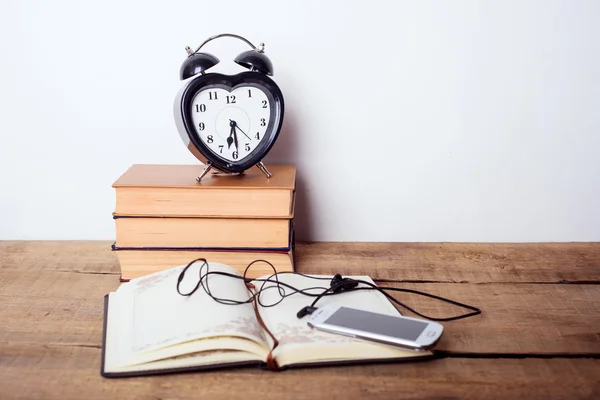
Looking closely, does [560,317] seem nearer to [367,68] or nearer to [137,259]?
[367,68]

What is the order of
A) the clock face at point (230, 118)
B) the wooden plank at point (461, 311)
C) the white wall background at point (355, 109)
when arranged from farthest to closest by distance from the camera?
1. the white wall background at point (355, 109)
2. the clock face at point (230, 118)
3. the wooden plank at point (461, 311)

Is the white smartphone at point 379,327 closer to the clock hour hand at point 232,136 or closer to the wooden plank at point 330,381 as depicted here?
the wooden plank at point 330,381

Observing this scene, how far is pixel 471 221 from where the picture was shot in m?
1.47

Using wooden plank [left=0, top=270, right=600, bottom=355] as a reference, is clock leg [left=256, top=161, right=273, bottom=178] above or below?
above

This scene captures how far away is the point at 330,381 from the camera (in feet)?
2.97

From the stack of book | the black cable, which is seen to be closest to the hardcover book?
the stack of book

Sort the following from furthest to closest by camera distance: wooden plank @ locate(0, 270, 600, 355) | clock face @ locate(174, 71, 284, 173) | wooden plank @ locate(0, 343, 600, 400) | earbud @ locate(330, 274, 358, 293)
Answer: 1. clock face @ locate(174, 71, 284, 173)
2. earbud @ locate(330, 274, 358, 293)
3. wooden plank @ locate(0, 270, 600, 355)
4. wooden plank @ locate(0, 343, 600, 400)

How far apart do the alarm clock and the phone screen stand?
0.39 meters

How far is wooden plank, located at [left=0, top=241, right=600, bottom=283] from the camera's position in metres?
1.29

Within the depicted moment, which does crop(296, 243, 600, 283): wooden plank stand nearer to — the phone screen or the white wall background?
the white wall background

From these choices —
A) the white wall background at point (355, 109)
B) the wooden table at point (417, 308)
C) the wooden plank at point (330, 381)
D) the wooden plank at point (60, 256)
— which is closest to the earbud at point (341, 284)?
the wooden table at point (417, 308)

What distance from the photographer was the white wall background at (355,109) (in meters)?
1.36

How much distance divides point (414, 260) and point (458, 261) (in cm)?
9

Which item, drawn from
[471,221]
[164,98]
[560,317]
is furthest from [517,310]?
[164,98]
